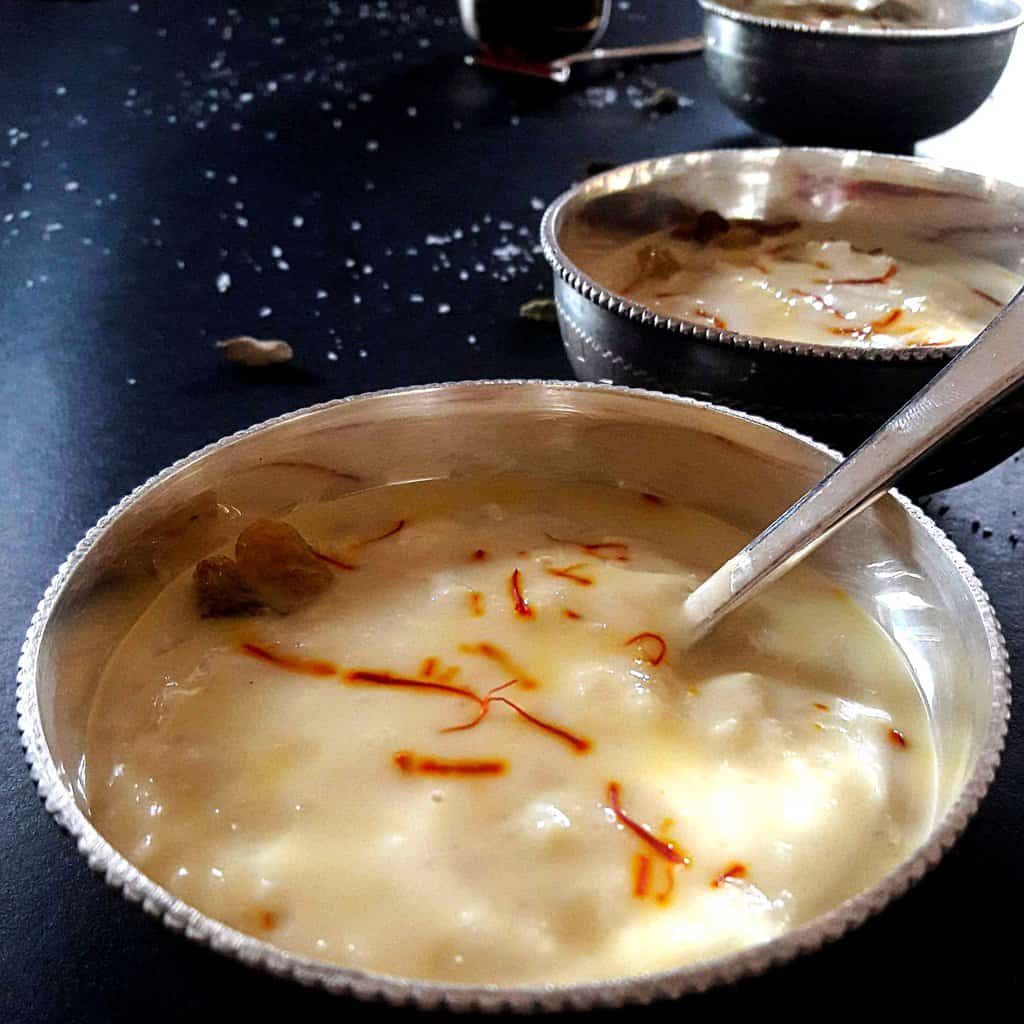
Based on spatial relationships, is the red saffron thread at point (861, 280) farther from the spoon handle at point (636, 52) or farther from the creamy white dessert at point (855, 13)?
the spoon handle at point (636, 52)

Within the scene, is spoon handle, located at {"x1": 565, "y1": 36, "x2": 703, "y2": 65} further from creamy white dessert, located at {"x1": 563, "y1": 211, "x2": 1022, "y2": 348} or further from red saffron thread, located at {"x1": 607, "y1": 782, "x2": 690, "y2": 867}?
red saffron thread, located at {"x1": 607, "y1": 782, "x2": 690, "y2": 867}

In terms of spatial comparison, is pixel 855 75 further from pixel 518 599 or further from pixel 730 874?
pixel 730 874

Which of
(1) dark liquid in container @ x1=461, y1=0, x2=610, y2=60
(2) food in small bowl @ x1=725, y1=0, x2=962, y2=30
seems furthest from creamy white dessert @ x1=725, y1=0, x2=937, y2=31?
(1) dark liquid in container @ x1=461, y1=0, x2=610, y2=60

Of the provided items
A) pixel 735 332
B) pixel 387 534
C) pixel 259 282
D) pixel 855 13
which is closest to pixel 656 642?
pixel 387 534

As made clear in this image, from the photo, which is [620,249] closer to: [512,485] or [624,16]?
[512,485]

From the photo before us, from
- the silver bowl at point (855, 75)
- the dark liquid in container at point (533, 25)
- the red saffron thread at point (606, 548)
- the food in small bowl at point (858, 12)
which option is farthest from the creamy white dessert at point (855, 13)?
the red saffron thread at point (606, 548)
